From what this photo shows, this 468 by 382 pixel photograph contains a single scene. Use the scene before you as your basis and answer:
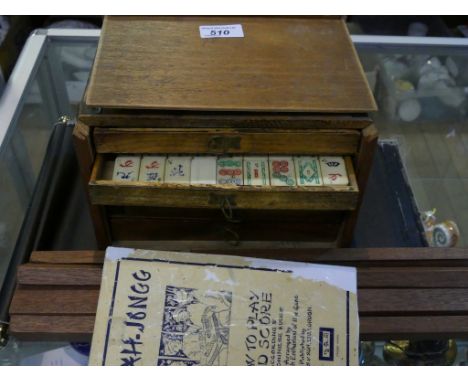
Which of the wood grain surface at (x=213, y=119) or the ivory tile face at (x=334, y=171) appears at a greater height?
the wood grain surface at (x=213, y=119)

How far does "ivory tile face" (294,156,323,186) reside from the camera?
669 millimetres

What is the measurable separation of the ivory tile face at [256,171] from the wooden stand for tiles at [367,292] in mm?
126

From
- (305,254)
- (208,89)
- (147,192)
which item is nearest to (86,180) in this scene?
(147,192)

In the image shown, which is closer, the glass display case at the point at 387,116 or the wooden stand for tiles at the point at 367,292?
Result: the wooden stand for tiles at the point at 367,292

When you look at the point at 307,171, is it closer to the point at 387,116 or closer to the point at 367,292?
the point at 367,292

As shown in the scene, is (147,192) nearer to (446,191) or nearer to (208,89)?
(208,89)

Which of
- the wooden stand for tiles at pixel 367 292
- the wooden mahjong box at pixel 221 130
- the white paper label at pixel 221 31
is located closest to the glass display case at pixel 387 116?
the wooden stand for tiles at pixel 367 292

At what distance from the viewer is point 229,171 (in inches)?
26.8

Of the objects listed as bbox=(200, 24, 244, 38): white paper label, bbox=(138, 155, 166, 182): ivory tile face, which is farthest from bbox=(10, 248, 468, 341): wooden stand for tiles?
bbox=(200, 24, 244, 38): white paper label

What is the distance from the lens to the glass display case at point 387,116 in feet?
2.81

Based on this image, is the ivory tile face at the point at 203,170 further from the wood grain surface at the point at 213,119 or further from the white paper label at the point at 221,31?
the white paper label at the point at 221,31

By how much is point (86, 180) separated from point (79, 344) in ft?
0.74

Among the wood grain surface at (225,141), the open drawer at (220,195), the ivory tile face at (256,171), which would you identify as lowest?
the open drawer at (220,195)

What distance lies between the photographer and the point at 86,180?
0.70 m
